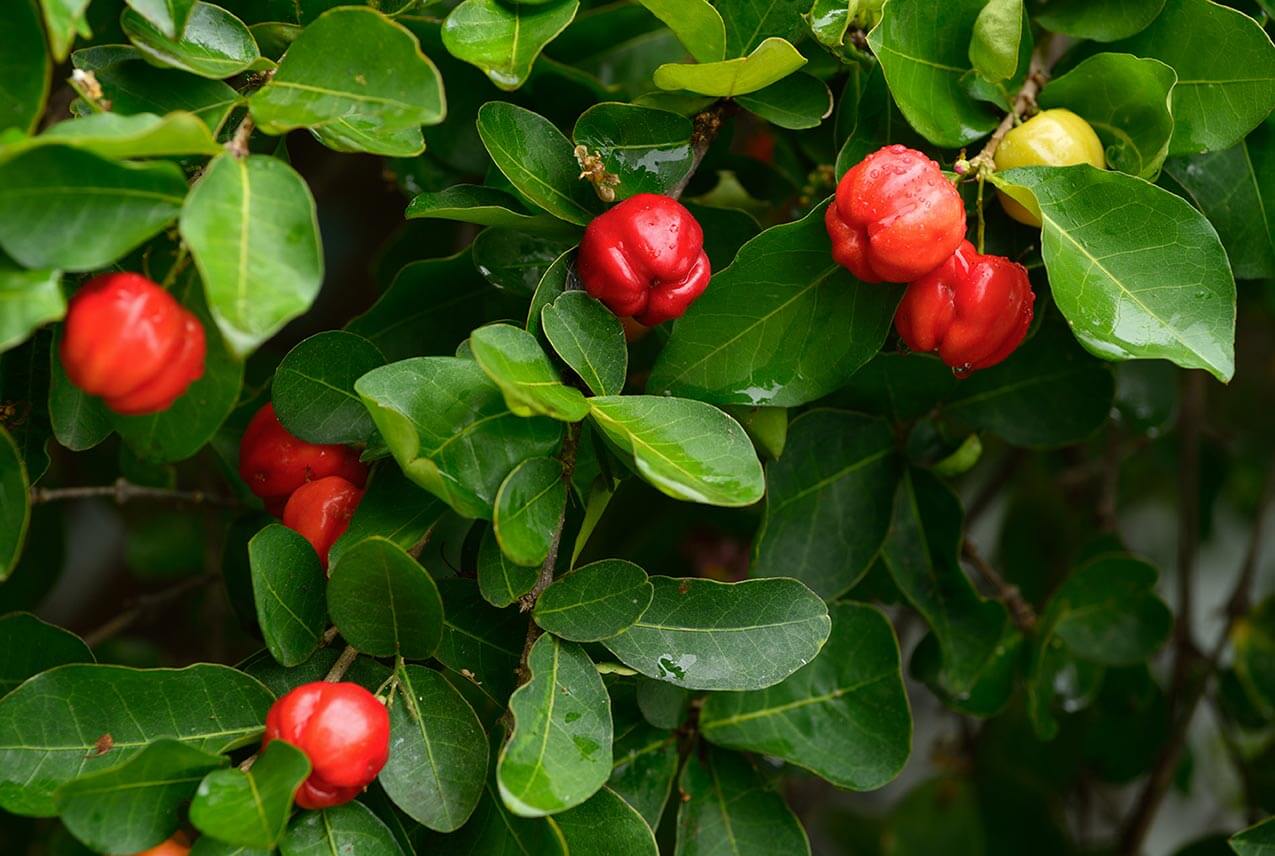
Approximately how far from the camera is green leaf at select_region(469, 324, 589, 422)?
0.77m

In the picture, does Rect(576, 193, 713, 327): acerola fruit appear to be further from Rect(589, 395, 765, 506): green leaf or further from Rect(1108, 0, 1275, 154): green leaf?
Rect(1108, 0, 1275, 154): green leaf

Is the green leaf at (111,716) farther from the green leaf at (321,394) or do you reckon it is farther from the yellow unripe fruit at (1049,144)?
the yellow unripe fruit at (1049,144)

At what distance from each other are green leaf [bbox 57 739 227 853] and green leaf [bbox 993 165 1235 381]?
2.19ft

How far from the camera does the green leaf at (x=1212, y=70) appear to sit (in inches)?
36.2

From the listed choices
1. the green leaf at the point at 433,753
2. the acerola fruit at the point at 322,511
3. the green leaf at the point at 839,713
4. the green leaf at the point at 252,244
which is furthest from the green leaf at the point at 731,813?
the green leaf at the point at 252,244

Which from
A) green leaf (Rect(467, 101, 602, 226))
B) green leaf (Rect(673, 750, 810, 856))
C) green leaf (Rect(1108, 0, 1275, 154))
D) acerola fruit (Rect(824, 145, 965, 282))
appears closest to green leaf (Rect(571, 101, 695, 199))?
green leaf (Rect(467, 101, 602, 226))

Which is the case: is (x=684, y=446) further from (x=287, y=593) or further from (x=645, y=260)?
(x=287, y=593)

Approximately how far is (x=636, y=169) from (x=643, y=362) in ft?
1.09

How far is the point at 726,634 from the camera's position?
89cm

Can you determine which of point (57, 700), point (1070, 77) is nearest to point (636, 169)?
point (1070, 77)

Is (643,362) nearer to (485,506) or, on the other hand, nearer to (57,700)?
(485,506)

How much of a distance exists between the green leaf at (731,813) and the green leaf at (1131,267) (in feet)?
1.62

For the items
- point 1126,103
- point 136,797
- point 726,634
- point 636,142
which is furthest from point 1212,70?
point 136,797

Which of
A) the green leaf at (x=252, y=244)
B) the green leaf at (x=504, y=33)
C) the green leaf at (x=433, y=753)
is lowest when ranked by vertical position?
the green leaf at (x=433, y=753)
